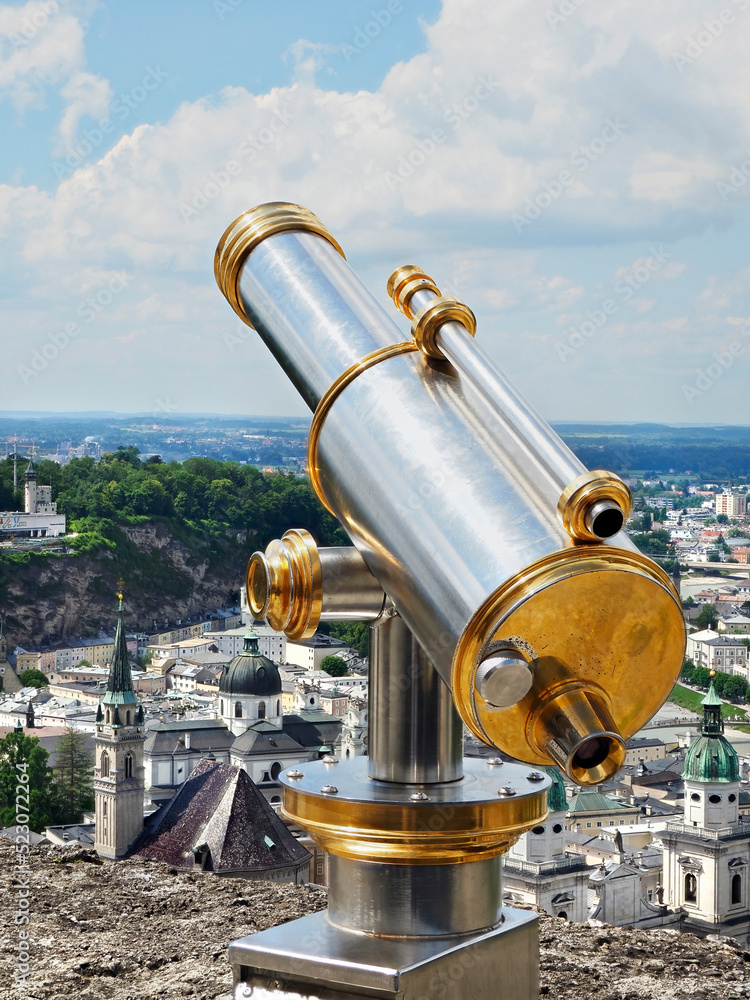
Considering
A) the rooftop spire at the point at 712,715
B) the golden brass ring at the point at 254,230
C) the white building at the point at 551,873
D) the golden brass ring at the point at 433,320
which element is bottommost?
the white building at the point at 551,873

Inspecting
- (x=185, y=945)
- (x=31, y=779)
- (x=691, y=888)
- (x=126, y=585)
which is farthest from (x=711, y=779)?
(x=126, y=585)

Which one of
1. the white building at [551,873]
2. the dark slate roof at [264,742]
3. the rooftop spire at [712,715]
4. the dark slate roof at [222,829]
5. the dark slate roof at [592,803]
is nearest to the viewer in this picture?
the white building at [551,873]

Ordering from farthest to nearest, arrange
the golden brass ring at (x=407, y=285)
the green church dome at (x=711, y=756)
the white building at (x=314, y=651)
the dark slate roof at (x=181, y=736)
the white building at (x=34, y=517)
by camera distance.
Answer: the white building at (x=34, y=517), the white building at (x=314, y=651), the dark slate roof at (x=181, y=736), the green church dome at (x=711, y=756), the golden brass ring at (x=407, y=285)

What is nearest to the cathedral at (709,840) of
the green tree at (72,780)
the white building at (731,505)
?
the green tree at (72,780)

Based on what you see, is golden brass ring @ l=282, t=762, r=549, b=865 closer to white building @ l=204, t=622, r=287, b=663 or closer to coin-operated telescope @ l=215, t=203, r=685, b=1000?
coin-operated telescope @ l=215, t=203, r=685, b=1000

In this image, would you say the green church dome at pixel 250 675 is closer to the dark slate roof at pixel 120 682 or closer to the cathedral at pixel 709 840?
the dark slate roof at pixel 120 682

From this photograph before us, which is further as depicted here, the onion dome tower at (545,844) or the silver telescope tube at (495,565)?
the onion dome tower at (545,844)

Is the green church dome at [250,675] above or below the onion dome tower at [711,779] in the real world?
above
